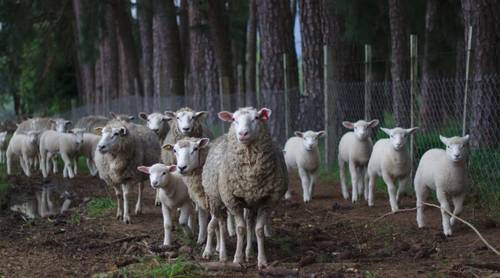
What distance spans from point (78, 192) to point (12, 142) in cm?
465

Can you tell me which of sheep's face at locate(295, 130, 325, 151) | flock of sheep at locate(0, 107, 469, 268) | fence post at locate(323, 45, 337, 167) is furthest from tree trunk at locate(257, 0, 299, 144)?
sheep's face at locate(295, 130, 325, 151)

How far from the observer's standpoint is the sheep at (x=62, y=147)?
16.0 m

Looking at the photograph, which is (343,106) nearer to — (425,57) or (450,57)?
(425,57)

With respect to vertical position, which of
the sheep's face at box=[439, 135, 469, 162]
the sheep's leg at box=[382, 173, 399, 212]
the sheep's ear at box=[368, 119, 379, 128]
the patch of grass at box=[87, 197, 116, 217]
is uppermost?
the sheep's ear at box=[368, 119, 379, 128]

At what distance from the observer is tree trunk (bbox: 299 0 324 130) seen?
14.3 meters

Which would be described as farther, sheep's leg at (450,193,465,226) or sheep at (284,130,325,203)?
sheep at (284,130,325,203)

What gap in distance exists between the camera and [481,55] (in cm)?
981

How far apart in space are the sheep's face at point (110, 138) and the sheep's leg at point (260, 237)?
11.4 feet

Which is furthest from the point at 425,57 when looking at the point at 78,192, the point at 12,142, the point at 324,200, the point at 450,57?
the point at 12,142

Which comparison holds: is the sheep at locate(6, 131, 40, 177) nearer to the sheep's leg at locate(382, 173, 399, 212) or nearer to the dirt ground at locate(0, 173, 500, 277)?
the dirt ground at locate(0, 173, 500, 277)

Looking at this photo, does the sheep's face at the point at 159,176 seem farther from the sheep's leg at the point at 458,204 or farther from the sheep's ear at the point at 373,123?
the sheep's ear at the point at 373,123

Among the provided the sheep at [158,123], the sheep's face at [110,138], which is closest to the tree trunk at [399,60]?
the sheep at [158,123]

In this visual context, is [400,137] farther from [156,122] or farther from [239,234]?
[156,122]

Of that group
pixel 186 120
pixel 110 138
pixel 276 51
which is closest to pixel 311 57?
pixel 276 51
